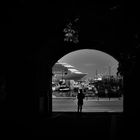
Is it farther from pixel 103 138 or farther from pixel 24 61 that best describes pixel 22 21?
pixel 24 61

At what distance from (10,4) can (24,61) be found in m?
10.8

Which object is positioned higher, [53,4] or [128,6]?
[53,4]

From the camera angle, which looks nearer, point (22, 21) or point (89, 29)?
point (22, 21)

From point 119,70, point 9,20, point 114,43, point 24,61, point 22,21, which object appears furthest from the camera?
point 114,43

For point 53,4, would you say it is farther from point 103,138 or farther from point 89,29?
point 89,29

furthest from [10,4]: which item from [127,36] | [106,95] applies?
[106,95]

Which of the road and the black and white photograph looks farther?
the road

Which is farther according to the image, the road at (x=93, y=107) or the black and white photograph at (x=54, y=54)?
the road at (x=93, y=107)

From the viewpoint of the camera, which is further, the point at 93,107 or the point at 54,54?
the point at 93,107

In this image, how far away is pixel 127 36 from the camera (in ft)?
36.3

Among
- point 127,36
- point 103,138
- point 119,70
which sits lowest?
point 103,138

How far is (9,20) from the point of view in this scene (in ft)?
29.2

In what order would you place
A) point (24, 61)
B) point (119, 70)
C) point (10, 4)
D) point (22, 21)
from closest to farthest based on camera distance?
point (10, 4)
point (22, 21)
point (119, 70)
point (24, 61)

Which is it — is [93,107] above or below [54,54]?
below
